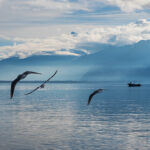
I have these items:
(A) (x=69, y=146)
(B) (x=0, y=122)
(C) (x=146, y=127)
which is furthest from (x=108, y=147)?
(B) (x=0, y=122)

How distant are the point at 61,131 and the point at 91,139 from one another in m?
9.47

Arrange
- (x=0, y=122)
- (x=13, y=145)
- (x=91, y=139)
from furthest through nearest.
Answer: (x=0, y=122)
(x=91, y=139)
(x=13, y=145)

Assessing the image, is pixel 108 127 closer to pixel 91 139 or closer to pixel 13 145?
pixel 91 139

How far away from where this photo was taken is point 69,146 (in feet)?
150

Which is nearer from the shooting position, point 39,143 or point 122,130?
point 39,143

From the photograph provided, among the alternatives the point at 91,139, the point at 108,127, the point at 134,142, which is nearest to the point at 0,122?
the point at 108,127

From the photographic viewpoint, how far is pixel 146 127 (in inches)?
2515

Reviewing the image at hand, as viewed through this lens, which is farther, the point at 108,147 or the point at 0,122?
the point at 0,122

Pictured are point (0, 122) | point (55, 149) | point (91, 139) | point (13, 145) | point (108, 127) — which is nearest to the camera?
point (55, 149)

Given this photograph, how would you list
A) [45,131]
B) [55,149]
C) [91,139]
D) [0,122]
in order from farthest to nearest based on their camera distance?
[0,122] < [45,131] < [91,139] < [55,149]

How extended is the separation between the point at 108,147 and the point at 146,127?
20927mm

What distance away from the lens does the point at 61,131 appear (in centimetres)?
5894

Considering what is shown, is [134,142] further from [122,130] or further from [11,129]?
[11,129]

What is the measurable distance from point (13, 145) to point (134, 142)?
16.2m
